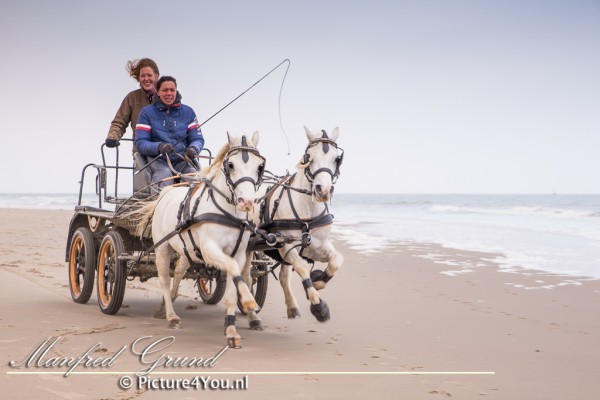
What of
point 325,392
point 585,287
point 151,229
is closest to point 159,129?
point 151,229

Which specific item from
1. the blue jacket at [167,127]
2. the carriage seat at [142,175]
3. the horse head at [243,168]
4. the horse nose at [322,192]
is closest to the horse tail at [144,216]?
the carriage seat at [142,175]

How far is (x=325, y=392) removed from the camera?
4.58 meters

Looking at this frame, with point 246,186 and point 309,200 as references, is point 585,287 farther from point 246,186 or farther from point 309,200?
point 246,186

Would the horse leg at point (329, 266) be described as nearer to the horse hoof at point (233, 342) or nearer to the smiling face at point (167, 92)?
the horse hoof at point (233, 342)

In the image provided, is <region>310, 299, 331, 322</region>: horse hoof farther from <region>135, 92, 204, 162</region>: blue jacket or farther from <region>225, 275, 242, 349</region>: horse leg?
<region>135, 92, 204, 162</region>: blue jacket

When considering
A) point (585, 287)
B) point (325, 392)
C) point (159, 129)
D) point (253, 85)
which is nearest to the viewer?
point (325, 392)

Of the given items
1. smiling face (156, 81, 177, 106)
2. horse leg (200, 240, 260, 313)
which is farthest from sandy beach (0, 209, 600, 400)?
smiling face (156, 81, 177, 106)

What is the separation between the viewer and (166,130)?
305 inches

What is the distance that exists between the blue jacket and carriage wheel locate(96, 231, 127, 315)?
3.58ft

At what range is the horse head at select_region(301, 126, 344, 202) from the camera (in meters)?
5.84

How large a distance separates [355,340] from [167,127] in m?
3.30

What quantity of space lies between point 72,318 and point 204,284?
6.67 ft

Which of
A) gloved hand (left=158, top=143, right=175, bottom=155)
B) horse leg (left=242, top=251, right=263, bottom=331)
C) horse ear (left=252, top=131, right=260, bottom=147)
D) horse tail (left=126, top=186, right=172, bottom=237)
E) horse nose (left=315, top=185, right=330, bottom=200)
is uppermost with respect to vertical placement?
horse ear (left=252, top=131, right=260, bottom=147)

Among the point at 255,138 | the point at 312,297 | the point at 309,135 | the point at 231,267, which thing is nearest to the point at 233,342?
the point at 231,267
